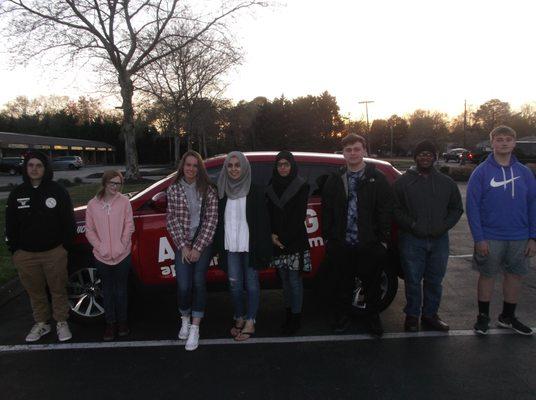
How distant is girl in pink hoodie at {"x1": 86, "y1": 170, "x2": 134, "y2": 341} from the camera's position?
378 cm

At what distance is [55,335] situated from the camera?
4148 millimetres

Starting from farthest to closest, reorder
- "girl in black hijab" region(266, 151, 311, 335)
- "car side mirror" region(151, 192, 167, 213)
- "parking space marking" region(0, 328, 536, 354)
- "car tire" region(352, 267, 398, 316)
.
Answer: "car tire" region(352, 267, 398, 316)
"car side mirror" region(151, 192, 167, 213)
"parking space marking" region(0, 328, 536, 354)
"girl in black hijab" region(266, 151, 311, 335)

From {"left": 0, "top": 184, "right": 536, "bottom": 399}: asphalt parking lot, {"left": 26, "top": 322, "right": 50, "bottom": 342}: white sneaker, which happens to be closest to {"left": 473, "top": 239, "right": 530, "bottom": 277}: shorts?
{"left": 0, "top": 184, "right": 536, "bottom": 399}: asphalt parking lot

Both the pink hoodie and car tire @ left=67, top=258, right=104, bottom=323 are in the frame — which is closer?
the pink hoodie

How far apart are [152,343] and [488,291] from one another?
10.4ft

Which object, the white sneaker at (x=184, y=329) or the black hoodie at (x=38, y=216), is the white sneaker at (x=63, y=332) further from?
the white sneaker at (x=184, y=329)

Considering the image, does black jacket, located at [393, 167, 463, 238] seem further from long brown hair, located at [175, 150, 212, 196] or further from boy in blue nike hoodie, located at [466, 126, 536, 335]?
long brown hair, located at [175, 150, 212, 196]

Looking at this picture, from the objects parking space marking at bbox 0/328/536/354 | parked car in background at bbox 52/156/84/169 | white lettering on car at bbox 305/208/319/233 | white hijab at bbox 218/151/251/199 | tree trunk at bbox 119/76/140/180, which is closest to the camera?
white hijab at bbox 218/151/251/199

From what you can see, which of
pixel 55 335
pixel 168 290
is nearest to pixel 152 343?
pixel 168 290

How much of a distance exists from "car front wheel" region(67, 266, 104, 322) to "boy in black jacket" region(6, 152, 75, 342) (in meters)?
0.23

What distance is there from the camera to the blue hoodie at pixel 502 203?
148 inches

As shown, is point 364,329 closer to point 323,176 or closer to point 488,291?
point 488,291

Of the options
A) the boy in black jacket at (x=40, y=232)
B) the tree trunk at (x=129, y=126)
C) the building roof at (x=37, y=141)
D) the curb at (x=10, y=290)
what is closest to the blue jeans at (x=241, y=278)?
the boy in black jacket at (x=40, y=232)

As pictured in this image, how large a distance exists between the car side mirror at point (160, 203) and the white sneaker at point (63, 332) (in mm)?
1391
